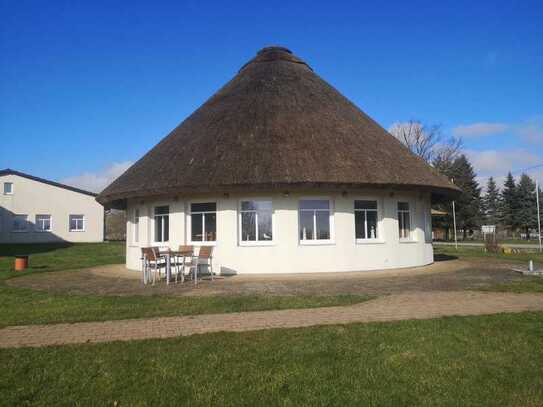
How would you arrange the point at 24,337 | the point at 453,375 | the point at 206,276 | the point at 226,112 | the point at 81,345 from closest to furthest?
the point at 453,375 < the point at 81,345 < the point at 24,337 < the point at 206,276 < the point at 226,112

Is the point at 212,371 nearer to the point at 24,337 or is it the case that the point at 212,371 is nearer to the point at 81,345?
the point at 81,345

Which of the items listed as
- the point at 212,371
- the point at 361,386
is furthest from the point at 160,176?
the point at 361,386

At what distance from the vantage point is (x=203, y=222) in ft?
53.1

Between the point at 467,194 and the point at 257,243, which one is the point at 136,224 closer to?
the point at 257,243

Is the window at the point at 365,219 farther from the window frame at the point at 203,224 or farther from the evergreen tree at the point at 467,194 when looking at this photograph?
the evergreen tree at the point at 467,194

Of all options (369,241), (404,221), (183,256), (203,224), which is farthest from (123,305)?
(404,221)

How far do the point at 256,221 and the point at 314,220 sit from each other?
2.11 metres

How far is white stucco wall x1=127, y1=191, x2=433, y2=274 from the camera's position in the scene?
15.5 metres

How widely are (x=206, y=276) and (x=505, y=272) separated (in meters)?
10.5

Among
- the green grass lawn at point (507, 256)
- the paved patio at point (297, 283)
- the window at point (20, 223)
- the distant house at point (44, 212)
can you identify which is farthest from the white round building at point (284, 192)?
the window at point (20, 223)

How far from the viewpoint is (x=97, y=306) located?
937 centimetres

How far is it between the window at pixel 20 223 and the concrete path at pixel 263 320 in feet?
134

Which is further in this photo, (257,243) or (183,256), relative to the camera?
(257,243)

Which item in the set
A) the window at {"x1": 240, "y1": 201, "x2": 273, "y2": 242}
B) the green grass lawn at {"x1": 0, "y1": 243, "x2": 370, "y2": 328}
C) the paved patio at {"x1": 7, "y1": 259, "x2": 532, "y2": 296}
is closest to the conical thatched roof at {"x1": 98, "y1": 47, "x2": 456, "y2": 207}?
the window at {"x1": 240, "y1": 201, "x2": 273, "y2": 242}
